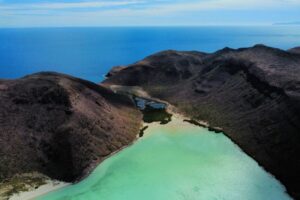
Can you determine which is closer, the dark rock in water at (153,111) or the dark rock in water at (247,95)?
the dark rock in water at (247,95)

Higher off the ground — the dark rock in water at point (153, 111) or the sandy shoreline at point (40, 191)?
the dark rock in water at point (153, 111)

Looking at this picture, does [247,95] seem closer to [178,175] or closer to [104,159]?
[178,175]

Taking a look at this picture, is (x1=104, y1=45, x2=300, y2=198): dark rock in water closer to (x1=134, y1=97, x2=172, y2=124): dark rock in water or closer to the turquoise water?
the turquoise water

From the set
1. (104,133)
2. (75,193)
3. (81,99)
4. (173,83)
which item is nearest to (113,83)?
(173,83)

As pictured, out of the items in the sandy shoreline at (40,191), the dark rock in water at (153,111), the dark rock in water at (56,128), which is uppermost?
the dark rock in water at (56,128)

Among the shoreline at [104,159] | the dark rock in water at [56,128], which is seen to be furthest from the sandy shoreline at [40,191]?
the dark rock in water at [56,128]

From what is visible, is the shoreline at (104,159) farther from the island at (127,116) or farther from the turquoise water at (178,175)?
the turquoise water at (178,175)

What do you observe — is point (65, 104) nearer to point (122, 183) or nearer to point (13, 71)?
point (122, 183)
